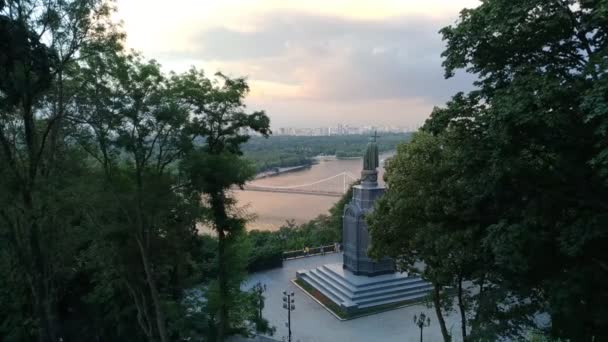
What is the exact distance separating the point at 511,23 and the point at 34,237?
7.73m

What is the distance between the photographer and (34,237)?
697 cm

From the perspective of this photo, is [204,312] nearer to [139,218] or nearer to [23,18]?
[139,218]

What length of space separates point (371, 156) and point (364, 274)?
4.23 metres

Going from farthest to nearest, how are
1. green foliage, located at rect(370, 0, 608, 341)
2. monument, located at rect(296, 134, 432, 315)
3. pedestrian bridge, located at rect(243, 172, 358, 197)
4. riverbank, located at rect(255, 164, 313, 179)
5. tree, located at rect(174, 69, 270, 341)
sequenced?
riverbank, located at rect(255, 164, 313, 179) < pedestrian bridge, located at rect(243, 172, 358, 197) < monument, located at rect(296, 134, 432, 315) < tree, located at rect(174, 69, 270, 341) < green foliage, located at rect(370, 0, 608, 341)

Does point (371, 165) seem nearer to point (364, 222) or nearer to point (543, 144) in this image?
point (364, 222)

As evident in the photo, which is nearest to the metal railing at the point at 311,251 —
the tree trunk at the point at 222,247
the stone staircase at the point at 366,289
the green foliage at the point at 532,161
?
the stone staircase at the point at 366,289

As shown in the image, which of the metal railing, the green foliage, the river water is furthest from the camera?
the river water

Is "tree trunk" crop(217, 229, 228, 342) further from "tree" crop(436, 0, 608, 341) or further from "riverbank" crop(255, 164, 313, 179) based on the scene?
"riverbank" crop(255, 164, 313, 179)

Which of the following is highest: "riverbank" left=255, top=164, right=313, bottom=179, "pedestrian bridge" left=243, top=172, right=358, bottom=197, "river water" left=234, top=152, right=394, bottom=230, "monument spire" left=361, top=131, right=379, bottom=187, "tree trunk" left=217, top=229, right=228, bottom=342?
"monument spire" left=361, top=131, right=379, bottom=187

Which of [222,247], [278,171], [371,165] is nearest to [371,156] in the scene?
[371,165]

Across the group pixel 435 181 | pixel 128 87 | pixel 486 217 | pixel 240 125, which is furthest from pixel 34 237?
pixel 486 217

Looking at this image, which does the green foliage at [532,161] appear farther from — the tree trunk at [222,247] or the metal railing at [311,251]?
the metal railing at [311,251]

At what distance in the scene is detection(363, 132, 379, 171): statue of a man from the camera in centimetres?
1531

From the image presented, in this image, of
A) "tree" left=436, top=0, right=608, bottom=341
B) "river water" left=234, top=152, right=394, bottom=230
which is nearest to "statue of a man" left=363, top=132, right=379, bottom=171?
"tree" left=436, top=0, right=608, bottom=341
